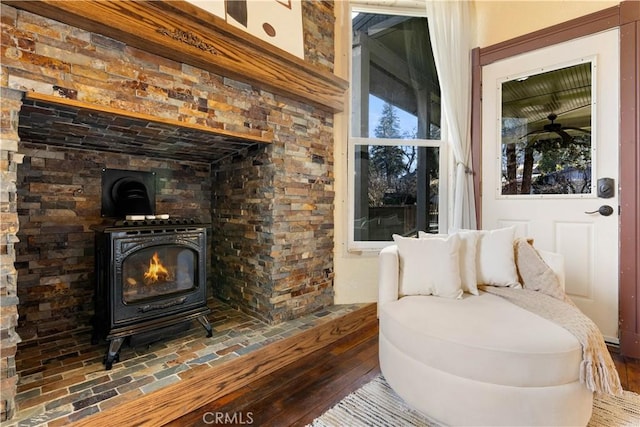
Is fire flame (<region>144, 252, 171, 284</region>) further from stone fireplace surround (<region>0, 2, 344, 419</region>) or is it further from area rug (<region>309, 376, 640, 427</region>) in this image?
area rug (<region>309, 376, 640, 427</region>)

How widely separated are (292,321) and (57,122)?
184 centimetres

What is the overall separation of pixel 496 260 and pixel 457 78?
69.3 inches

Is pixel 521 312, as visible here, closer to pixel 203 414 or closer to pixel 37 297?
pixel 203 414

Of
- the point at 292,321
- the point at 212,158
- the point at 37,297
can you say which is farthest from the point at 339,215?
the point at 37,297

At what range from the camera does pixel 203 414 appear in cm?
151

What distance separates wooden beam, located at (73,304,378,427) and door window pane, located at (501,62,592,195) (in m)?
2.03

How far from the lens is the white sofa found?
1.22 metres

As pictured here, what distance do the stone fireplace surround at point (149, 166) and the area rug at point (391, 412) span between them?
0.81 m

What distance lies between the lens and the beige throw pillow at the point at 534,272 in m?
1.78

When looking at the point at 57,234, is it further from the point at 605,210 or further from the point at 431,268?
the point at 605,210

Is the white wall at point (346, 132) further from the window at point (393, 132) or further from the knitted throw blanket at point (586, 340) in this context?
the knitted throw blanket at point (586, 340)

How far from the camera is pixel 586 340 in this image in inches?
50.4

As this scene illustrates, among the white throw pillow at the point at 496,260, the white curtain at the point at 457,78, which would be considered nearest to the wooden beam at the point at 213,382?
Answer: the white throw pillow at the point at 496,260

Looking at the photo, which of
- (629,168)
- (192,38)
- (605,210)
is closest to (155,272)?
(192,38)
